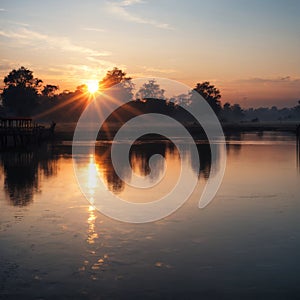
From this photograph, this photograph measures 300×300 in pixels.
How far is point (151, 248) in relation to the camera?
57.9ft

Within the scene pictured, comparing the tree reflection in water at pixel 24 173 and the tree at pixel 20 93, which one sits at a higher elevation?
the tree at pixel 20 93

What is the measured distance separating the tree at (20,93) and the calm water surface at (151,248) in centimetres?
13667

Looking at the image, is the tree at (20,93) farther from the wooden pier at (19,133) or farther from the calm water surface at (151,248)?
the calm water surface at (151,248)

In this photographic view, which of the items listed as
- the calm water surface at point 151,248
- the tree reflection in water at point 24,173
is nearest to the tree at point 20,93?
the tree reflection in water at point 24,173

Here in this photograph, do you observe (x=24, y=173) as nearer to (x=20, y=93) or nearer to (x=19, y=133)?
(x=19, y=133)

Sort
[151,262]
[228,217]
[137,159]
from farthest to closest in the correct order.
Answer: [137,159] → [228,217] → [151,262]

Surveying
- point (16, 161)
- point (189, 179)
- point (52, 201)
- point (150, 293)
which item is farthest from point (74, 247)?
point (16, 161)

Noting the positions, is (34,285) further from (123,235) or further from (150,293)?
(123,235)

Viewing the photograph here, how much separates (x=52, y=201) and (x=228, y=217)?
9.82 metres

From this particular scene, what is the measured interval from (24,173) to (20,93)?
129m

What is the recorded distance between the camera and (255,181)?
117ft

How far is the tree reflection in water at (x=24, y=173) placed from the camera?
94.4 ft

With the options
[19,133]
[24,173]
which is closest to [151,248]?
[24,173]

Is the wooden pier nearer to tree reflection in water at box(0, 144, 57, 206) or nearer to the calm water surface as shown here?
tree reflection in water at box(0, 144, 57, 206)
